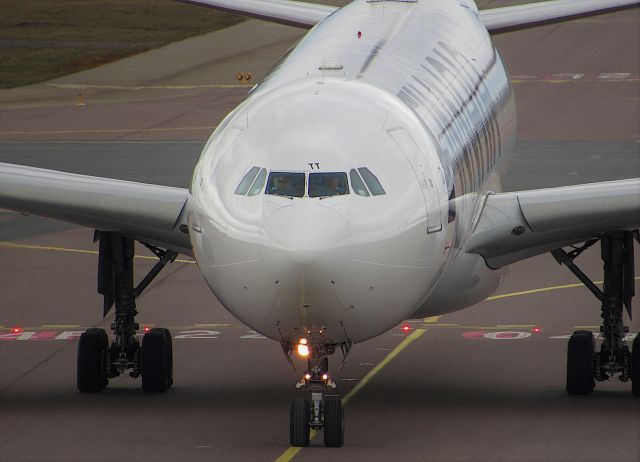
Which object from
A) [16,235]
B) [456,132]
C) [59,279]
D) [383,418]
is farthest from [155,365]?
[16,235]

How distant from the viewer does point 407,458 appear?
72.3 feet

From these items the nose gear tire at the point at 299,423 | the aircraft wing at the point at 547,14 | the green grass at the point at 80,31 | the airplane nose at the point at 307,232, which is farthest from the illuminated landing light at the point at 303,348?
the green grass at the point at 80,31

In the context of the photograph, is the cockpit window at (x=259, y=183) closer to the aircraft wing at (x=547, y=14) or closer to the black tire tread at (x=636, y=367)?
the black tire tread at (x=636, y=367)

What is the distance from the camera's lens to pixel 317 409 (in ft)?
71.6

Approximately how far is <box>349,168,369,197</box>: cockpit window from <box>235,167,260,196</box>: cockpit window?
44.3 inches

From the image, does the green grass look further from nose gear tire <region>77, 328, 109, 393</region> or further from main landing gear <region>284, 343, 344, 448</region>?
main landing gear <region>284, 343, 344, 448</region>

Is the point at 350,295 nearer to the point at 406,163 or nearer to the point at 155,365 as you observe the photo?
the point at 406,163

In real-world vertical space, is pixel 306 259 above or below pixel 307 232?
below

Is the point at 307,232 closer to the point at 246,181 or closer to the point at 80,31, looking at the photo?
the point at 246,181

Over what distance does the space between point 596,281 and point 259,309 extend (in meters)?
17.1

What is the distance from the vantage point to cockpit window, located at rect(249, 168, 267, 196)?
20.8 meters

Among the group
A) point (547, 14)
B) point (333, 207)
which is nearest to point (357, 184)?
point (333, 207)

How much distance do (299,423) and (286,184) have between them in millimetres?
3181

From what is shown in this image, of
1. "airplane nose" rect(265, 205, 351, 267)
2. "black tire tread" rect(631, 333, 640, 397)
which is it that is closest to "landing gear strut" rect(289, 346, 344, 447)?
"airplane nose" rect(265, 205, 351, 267)
